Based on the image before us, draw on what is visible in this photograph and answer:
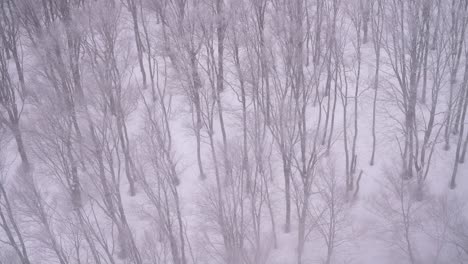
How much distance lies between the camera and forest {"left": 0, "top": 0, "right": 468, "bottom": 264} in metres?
17.0

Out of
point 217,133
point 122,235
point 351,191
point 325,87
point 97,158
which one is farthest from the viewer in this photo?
point 325,87

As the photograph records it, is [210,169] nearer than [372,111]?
Result: Yes

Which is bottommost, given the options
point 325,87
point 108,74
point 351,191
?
point 351,191

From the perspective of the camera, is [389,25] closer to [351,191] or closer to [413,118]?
[413,118]

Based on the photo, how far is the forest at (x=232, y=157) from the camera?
1705cm

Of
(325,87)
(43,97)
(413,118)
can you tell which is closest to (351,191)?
(413,118)

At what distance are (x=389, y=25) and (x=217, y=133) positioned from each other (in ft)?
32.9

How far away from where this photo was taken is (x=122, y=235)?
1817 cm

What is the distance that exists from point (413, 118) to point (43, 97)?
17.9 metres

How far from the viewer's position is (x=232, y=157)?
Answer: 19.4 m

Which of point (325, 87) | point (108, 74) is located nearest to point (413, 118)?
point (325, 87)

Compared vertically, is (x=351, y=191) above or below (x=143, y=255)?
above

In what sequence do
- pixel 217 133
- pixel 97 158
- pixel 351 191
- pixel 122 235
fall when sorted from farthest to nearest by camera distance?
pixel 217 133 < pixel 351 191 < pixel 122 235 < pixel 97 158

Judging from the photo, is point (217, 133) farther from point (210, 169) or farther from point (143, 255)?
point (143, 255)
